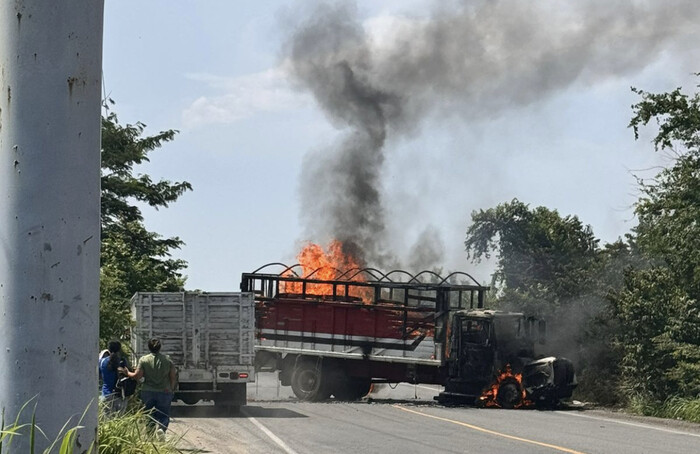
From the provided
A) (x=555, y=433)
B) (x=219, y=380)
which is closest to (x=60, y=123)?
(x=555, y=433)

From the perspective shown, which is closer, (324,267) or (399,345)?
(399,345)

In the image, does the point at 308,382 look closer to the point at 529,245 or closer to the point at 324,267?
the point at 324,267

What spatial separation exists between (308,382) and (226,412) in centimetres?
532

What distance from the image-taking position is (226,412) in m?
23.3

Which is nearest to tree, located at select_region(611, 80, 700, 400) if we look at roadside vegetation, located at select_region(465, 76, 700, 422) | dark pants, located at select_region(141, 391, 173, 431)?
roadside vegetation, located at select_region(465, 76, 700, 422)

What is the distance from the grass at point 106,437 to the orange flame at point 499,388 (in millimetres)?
13894

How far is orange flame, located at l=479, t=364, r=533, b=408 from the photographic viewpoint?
26750mm

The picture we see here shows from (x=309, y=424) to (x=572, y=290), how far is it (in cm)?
1994

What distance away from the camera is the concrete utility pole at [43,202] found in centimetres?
364

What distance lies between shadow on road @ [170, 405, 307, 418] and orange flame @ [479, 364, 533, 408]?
583cm

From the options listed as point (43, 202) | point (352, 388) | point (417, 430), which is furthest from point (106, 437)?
point (352, 388)

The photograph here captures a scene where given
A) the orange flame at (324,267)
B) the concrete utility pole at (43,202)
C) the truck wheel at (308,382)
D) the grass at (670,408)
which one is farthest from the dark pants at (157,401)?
the orange flame at (324,267)

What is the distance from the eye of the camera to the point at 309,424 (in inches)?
773

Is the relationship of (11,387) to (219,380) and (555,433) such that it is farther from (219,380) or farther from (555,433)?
(219,380)
